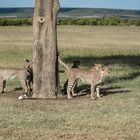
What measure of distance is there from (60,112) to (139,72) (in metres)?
10.4

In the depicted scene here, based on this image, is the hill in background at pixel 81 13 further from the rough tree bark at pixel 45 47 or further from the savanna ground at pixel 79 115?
the rough tree bark at pixel 45 47

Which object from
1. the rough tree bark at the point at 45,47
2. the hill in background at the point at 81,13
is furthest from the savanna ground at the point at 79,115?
the hill in background at the point at 81,13

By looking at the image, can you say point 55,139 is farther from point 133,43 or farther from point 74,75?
point 133,43

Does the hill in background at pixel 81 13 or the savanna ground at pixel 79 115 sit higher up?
the savanna ground at pixel 79 115

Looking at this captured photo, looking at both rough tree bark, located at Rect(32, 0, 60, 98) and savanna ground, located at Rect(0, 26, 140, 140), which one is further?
rough tree bark, located at Rect(32, 0, 60, 98)

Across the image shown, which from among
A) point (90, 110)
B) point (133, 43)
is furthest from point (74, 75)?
point (133, 43)

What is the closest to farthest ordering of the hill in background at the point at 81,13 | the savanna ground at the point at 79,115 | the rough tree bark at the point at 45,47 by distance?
the savanna ground at the point at 79,115
the rough tree bark at the point at 45,47
the hill in background at the point at 81,13

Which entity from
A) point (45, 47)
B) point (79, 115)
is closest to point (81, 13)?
point (45, 47)

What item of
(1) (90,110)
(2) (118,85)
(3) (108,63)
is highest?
(1) (90,110)

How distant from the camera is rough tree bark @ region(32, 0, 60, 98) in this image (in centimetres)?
1688

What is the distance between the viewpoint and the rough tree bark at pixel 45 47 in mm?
16875

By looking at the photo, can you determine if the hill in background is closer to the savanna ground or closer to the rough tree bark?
the savanna ground

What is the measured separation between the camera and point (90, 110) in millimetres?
15031

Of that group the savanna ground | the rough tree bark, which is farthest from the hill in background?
the rough tree bark
